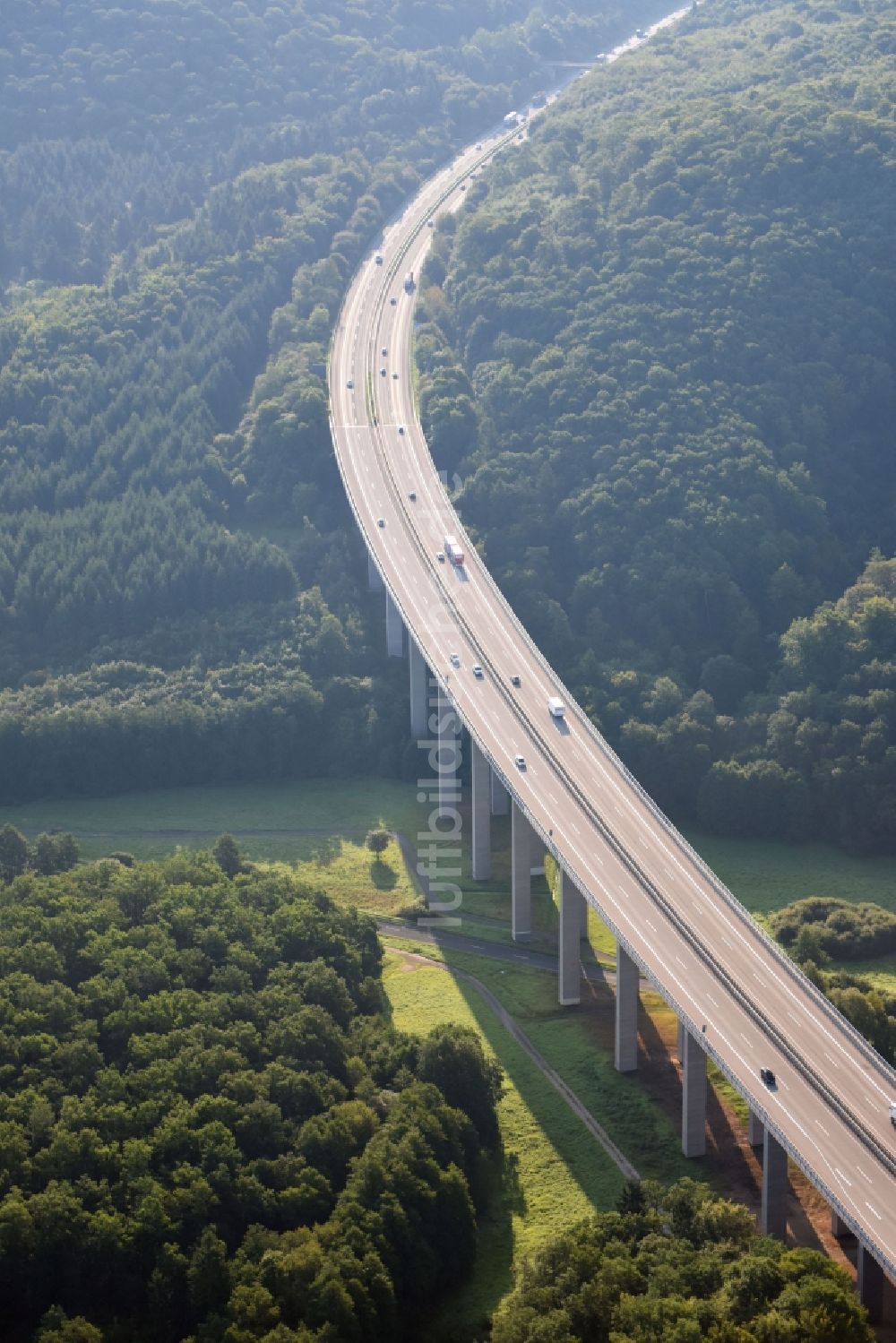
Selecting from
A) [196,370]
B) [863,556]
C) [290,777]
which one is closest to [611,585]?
[863,556]

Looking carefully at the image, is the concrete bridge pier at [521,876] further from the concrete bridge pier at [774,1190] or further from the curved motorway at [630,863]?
the concrete bridge pier at [774,1190]

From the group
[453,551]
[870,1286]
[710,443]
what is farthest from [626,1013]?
[710,443]

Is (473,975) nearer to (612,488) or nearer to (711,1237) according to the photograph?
(711,1237)

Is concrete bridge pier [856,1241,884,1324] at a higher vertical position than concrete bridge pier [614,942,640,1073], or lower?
lower

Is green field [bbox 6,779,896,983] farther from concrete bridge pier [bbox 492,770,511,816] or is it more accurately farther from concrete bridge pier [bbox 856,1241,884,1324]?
concrete bridge pier [bbox 856,1241,884,1324]

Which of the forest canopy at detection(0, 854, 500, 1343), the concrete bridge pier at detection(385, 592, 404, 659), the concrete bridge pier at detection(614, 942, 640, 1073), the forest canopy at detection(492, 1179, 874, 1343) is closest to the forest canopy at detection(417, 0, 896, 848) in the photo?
the concrete bridge pier at detection(385, 592, 404, 659)

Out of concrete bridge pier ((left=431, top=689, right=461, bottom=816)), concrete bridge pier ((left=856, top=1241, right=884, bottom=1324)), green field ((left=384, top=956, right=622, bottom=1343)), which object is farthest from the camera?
→ concrete bridge pier ((left=431, top=689, right=461, bottom=816))

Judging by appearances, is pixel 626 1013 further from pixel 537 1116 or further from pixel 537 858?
pixel 537 858

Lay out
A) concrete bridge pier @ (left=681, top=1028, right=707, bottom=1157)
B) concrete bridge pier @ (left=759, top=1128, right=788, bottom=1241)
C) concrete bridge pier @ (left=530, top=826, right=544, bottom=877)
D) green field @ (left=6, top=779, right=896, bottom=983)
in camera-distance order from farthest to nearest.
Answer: green field @ (left=6, top=779, right=896, bottom=983) < concrete bridge pier @ (left=530, top=826, right=544, bottom=877) < concrete bridge pier @ (left=681, top=1028, right=707, bottom=1157) < concrete bridge pier @ (left=759, top=1128, right=788, bottom=1241)
